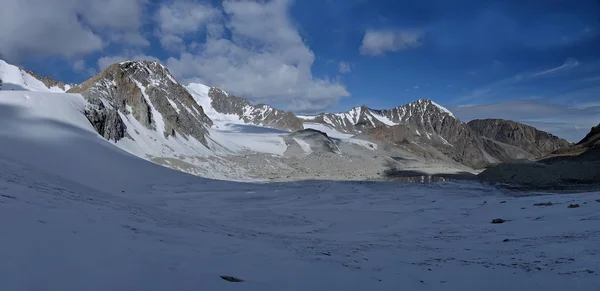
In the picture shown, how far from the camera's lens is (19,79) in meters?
147

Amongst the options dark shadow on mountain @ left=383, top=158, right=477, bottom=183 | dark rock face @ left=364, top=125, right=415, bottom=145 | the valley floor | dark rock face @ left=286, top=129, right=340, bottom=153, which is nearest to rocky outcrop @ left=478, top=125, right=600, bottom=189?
dark shadow on mountain @ left=383, top=158, right=477, bottom=183

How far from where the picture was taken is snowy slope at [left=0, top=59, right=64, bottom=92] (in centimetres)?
14075

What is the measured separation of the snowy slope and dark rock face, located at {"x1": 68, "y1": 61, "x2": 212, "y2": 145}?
94537 mm

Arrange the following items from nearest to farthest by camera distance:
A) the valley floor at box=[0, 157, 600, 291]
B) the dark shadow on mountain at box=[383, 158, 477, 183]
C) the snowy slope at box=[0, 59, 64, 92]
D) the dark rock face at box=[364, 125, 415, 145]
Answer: the valley floor at box=[0, 157, 600, 291]
the dark shadow on mountain at box=[383, 158, 477, 183]
the snowy slope at box=[0, 59, 64, 92]
the dark rock face at box=[364, 125, 415, 145]

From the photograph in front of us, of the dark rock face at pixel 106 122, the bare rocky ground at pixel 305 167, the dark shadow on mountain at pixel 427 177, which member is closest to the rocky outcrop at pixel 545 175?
the dark shadow on mountain at pixel 427 177

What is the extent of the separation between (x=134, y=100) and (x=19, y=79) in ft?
419

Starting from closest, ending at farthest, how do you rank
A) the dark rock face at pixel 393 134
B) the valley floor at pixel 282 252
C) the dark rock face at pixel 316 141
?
the valley floor at pixel 282 252 → the dark rock face at pixel 316 141 → the dark rock face at pixel 393 134

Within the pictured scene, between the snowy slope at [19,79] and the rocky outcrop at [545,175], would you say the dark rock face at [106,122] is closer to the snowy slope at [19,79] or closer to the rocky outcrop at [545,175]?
the rocky outcrop at [545,175]

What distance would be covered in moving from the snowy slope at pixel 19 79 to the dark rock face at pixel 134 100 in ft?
310

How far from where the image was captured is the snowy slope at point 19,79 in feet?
462

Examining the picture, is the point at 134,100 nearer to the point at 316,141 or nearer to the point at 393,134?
the point at 316,141

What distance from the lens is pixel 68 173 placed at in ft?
61.2

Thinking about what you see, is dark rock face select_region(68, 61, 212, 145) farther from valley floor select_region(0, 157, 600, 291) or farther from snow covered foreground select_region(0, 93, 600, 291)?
valley floor select_region(0, 157, 600, 291)

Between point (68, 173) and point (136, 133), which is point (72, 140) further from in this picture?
point (136, 133)
